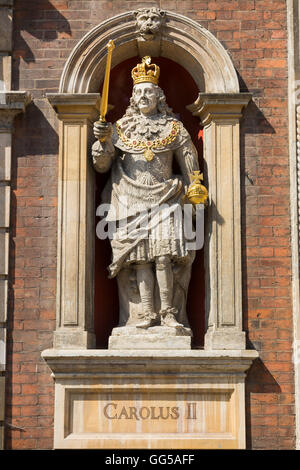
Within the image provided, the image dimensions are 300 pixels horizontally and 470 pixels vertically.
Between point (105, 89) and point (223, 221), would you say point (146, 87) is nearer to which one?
point (105, 89)

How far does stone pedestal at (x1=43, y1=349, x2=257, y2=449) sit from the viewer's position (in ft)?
29.8

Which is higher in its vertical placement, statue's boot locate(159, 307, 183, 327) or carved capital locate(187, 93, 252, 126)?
carved capital locate(187, 93, 252, 126)

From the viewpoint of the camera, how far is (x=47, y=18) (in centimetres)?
1005

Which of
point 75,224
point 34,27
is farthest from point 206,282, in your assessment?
point 34,27

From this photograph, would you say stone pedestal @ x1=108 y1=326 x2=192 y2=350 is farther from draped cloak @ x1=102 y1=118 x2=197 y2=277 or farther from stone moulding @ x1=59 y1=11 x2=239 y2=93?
stone moulding @ x1=59 y1=11 x2=239 y2=93

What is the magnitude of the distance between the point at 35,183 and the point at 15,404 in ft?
7.41

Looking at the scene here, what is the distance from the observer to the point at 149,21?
988 cm

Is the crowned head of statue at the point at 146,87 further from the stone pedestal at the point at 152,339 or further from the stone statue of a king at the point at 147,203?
the stone pedestal at the point at 152,339

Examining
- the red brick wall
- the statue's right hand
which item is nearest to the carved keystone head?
the red brick wall

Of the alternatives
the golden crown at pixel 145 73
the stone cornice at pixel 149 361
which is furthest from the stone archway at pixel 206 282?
the golden crown at pixel 145 73

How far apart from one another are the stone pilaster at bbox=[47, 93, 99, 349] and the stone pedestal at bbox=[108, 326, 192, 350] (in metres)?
0.32

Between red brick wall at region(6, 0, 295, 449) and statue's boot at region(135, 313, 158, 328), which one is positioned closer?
red brick wall at region(6, 0, 295, 449)

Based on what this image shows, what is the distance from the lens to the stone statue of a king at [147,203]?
9445 millimetres
